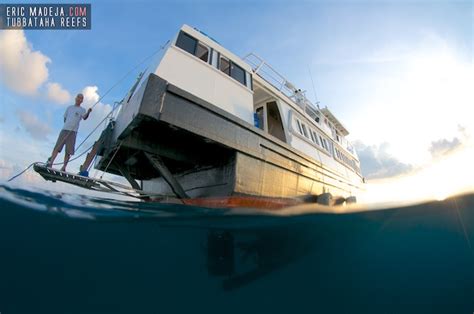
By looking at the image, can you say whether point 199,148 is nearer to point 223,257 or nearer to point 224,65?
point 224,65

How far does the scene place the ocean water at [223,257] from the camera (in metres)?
7.12

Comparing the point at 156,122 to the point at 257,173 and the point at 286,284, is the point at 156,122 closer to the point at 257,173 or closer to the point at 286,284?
the point at 257,173

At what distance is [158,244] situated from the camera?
29.5 feet

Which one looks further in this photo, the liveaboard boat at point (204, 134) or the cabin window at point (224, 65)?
the cabin window at point (224, 65)

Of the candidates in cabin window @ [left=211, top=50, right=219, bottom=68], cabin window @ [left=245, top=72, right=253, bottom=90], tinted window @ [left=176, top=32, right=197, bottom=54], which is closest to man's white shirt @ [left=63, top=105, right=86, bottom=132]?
tinted window @ [left=176, top=32, right=197, bottom=54]

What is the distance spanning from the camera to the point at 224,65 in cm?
745

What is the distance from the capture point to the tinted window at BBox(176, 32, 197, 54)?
21.2 feet

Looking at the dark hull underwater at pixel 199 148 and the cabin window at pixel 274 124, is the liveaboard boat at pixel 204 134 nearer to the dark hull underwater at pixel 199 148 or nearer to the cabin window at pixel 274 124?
the dark hull underwater at pixel 199 148

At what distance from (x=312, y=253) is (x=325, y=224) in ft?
4.60

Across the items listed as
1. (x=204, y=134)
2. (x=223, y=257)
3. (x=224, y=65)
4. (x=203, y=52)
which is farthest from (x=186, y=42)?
(x=223, y=257)

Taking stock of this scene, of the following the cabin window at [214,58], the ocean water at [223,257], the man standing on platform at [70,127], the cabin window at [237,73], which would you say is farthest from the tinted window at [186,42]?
the ocean water at [223,257]

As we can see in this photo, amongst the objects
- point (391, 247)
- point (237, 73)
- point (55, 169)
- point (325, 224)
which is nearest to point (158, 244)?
point (55, 169)

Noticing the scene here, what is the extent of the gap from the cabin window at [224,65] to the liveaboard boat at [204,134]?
0.03 m

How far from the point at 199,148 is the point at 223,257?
3804 millimetres
